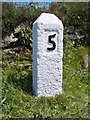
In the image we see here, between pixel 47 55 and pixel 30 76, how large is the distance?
921 mm

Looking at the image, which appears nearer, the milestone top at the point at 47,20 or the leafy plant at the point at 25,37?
the milestone top at the point at 47,20

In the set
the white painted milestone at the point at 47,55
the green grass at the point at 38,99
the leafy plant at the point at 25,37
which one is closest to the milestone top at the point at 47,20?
the white painted milestone at the point at 47,55

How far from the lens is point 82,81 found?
7.18m

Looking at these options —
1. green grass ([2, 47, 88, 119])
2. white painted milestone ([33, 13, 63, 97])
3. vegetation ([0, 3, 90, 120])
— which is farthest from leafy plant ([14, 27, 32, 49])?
white painted milestone ([33, 13, 63, 97])

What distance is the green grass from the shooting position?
577 cm

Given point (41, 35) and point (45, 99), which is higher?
point (41, 35)

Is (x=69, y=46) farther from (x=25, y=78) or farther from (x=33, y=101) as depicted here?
(x=33, y=101)

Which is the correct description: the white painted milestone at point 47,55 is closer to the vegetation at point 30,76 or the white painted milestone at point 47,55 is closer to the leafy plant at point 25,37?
the vegetation at point 30,76

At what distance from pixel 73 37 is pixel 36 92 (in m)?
2.80

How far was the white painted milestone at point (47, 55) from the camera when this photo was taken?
6.08 metres

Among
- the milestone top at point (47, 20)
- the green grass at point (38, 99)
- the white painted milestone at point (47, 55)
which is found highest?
the milestone top at point (47, 20)

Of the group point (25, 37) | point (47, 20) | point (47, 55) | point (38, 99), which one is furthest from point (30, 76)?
point (25, 37)

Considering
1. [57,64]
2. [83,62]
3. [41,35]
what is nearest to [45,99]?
[57,64]

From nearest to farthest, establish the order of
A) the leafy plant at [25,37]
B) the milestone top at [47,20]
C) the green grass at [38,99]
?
the green grass at [38,99] → the milestone top at [47,20] → the leafy plant at [25,37]
